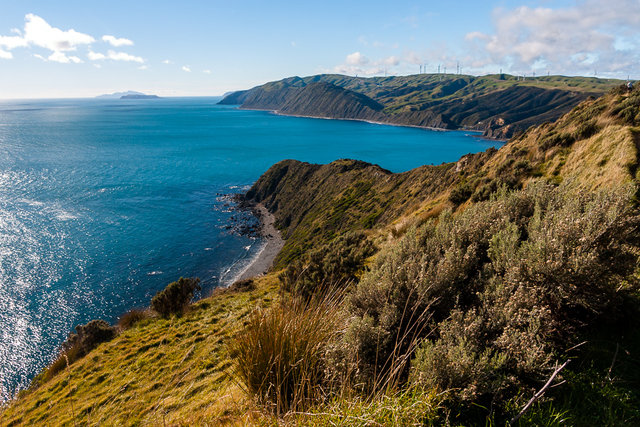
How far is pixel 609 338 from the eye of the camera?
12.2 feet

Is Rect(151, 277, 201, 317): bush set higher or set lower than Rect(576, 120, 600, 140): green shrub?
lower

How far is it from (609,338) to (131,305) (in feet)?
158

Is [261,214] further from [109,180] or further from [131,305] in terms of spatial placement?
[109,180]

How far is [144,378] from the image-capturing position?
11422 mm

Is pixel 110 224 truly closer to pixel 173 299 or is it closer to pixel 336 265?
pixel 173 299

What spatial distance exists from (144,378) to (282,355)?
10976 millimetres

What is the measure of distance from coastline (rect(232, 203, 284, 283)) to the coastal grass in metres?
27.7

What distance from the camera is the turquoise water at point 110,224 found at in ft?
129

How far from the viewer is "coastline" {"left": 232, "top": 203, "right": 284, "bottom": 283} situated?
48.5 meters

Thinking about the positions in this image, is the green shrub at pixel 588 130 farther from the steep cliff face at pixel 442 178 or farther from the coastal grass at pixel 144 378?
the coastal grass at pixel 144 378

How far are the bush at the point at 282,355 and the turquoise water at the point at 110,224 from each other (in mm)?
2563

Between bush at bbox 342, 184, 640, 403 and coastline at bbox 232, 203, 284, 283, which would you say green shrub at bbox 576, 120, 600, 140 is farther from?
coastline at bbox 232, 203, 284, 283

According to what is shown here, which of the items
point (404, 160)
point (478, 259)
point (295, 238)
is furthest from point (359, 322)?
point (404, 160)

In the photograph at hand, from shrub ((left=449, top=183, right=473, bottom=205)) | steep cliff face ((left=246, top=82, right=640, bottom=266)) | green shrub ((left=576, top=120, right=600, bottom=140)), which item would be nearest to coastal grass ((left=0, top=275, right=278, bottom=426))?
steep cliff face ((left=246, top=82, right=640, bottom=266))
